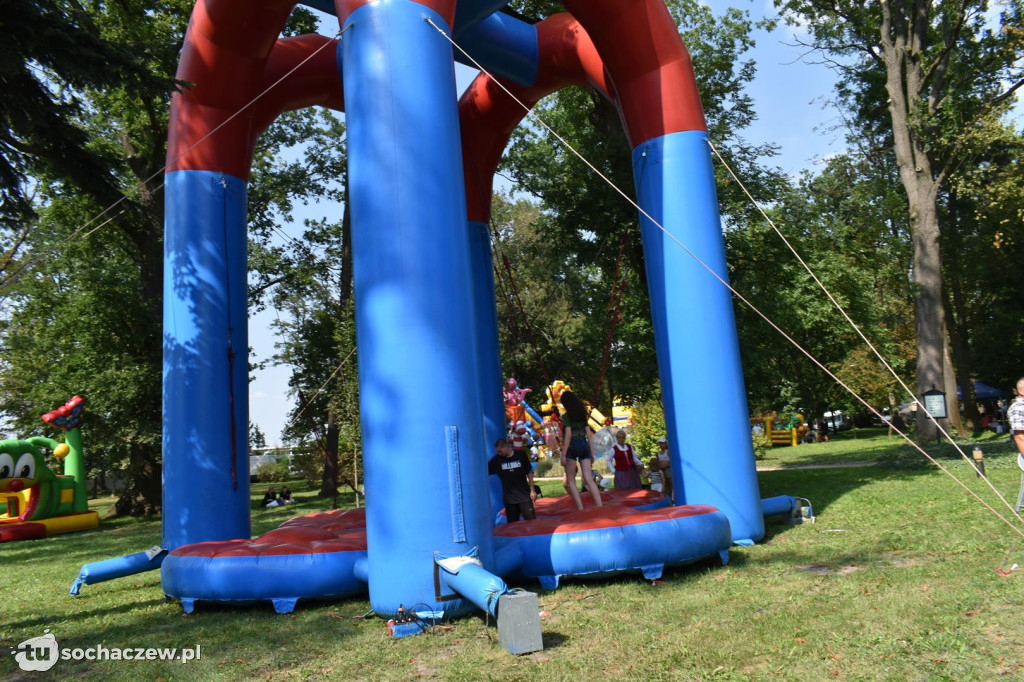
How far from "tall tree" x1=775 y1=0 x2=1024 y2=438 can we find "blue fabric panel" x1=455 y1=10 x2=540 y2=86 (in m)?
13.2

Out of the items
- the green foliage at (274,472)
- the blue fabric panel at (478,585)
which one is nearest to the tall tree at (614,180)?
the blue fabric panel at (478,585)

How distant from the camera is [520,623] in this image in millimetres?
4918

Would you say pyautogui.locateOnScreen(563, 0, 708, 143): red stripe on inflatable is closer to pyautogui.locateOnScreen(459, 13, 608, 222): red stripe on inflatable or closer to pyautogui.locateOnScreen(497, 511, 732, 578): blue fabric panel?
pyautogui.locateOnScreen(459, 13, 608, 222): red stripe on inflatable

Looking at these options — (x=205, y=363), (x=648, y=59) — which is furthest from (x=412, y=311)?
(x=648, y=59)

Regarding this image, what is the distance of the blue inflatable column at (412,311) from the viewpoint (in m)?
6.05

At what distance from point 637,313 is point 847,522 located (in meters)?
7.99

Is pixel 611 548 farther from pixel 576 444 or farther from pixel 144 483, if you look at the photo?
pixel 144 483

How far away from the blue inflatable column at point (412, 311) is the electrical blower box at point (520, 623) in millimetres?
1047

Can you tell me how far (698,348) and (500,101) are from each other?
5.53m

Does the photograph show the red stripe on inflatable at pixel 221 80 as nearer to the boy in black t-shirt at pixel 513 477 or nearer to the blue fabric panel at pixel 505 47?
the blue fabric panel at pixel 505 47

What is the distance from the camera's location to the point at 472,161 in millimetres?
12148

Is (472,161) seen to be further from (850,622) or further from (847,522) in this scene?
(850,622)

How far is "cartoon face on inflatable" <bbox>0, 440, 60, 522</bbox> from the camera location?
685 inches

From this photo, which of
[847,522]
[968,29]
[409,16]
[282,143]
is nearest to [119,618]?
[409,16]
